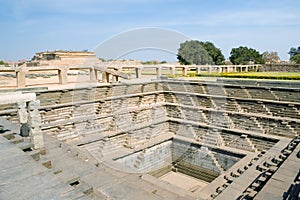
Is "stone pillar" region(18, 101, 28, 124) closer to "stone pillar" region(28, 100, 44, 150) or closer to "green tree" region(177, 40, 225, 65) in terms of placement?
"stone pillar" region(28, 100, 44, 150)

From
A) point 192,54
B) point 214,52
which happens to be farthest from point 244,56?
point 192,54

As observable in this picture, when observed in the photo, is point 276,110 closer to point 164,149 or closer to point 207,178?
point 207,178

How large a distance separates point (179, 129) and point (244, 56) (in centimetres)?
2543

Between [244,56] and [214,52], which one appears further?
[214,52]

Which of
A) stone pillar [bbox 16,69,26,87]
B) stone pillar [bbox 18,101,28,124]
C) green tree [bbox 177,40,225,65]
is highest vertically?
green tree [bbox 177,40,225,65]

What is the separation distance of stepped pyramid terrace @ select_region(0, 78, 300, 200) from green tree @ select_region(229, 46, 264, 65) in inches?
940

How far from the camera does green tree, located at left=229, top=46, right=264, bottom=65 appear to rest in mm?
32312

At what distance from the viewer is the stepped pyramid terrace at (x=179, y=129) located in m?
5.79

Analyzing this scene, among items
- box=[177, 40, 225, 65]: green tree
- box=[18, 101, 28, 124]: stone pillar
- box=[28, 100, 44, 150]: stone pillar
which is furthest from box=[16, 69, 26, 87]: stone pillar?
box=[177, 40, 225, 65]: green tree

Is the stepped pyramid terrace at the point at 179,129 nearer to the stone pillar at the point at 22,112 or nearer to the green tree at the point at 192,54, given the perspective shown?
the stone pillar at the point at 22,112

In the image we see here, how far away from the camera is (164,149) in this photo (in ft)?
34.0

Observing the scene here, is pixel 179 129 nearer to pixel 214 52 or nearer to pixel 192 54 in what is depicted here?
pixel 192 54

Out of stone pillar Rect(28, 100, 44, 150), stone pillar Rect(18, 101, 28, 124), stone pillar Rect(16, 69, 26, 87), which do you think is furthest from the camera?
stone pillar Rect(16, 69, 26, 87)

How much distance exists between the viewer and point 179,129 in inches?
434
